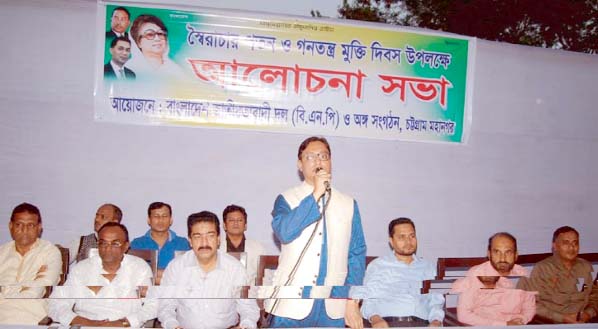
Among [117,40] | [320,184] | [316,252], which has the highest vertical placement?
[117,40]

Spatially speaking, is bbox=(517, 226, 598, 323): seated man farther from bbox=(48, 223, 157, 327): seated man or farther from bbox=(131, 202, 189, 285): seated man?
bbox=(131, 202, 189, 285): seated man

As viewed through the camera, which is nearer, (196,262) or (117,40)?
(196,262)

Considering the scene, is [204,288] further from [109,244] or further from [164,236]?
[164,236]

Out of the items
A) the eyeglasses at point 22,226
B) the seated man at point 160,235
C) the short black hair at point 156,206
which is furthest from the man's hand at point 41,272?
the short black hair at point 156,206

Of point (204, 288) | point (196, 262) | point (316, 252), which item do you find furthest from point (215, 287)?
point (316, 252)

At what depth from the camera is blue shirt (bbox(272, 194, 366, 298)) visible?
311 cm

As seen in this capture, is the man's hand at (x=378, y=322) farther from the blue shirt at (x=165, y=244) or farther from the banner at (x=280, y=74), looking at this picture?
the banner at (x=280, y=74)

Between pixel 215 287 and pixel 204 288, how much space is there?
0.19 ft

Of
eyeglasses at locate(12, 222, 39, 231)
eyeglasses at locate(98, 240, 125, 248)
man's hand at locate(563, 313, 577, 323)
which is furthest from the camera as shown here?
eyeglasses at locate(12, 222, 39, 231)

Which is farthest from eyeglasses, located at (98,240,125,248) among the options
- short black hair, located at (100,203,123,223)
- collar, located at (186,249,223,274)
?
short black hair, located at (100,203,123,223)

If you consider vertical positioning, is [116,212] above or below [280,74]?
below

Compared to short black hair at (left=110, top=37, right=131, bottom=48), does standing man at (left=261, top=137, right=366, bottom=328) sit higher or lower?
lower

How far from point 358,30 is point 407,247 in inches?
88.8

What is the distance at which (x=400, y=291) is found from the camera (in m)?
3.56
